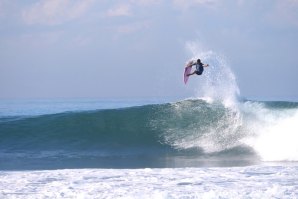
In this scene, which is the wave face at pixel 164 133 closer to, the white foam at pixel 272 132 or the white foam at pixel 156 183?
the white foam at pixel 272 132

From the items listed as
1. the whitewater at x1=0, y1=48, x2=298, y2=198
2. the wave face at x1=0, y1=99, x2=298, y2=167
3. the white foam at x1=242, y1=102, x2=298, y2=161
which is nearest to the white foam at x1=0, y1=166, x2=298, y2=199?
the whitewater at x1=0, y1=48, x2=298, y2=198

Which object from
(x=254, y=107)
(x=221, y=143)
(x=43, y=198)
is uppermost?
(x=254, y=107)

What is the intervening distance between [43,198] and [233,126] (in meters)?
9.40

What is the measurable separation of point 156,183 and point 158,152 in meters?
6.42

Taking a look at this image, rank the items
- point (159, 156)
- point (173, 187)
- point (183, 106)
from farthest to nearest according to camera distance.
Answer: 1. point (183, 106)
2. point (159, 156)
3. point (173, 187)

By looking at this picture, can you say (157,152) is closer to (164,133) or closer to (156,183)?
(164,133)

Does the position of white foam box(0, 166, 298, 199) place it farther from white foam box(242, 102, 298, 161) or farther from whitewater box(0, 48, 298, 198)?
white foam box(242, 102, 298, 161)

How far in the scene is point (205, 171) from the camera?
1121cm

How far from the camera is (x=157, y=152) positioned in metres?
16.2

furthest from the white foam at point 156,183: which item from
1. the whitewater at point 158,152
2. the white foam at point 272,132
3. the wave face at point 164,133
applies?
the wave face at point 164,133

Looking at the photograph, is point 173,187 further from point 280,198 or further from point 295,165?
A: point 295,165

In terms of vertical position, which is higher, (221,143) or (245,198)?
(221,143)

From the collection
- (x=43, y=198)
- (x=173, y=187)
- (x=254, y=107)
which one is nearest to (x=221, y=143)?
(x=254, y=107)

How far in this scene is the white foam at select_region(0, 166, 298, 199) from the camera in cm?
880
